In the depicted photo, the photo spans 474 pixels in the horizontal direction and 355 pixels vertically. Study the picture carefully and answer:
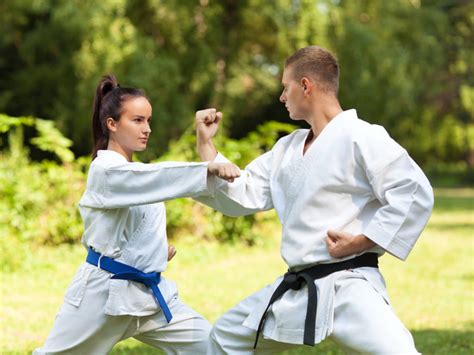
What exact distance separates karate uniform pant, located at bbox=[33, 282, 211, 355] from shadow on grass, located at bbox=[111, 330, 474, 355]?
203 centimetres

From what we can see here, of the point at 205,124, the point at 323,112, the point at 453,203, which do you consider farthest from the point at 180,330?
the point at 453,203

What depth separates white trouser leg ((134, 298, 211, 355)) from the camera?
426cm

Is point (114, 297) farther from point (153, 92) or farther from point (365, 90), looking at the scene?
point (365, 90)

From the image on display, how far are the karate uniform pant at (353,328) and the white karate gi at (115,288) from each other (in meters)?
0.38

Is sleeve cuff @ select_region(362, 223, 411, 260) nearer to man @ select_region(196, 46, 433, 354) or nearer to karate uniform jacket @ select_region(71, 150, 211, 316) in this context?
man @ select_region(196, 46, 433, 354)

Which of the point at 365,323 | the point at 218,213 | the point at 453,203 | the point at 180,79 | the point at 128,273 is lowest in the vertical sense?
the point at 453,203

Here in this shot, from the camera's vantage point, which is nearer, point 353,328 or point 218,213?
point 353,328

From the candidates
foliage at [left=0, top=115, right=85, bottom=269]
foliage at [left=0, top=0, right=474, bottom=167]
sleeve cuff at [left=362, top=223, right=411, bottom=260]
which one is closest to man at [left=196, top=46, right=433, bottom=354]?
sleeve cuff at [left=362, top=223, right=411, bottom=260]

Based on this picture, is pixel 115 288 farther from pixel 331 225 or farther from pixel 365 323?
pixel 365 323

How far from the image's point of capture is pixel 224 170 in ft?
12.3

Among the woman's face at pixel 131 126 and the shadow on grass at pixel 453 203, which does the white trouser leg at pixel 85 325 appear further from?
the shadow on grass at pixel 453 203

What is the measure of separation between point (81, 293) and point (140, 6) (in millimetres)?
15472

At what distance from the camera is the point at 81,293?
13.6ft

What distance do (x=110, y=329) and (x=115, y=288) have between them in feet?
0.72
